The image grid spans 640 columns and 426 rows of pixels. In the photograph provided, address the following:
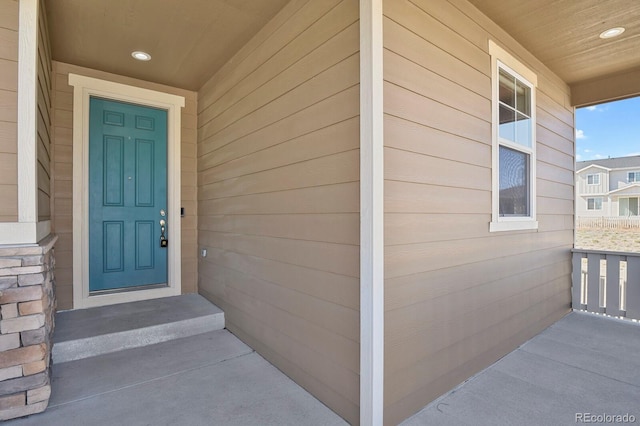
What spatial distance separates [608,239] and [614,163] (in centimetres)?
102

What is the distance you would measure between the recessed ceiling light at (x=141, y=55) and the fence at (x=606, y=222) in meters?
5.01

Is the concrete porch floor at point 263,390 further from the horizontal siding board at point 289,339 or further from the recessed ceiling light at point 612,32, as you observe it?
the recessed ceiling light at point 612,32

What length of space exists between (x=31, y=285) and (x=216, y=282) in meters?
1.70

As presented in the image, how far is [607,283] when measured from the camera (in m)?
3.54

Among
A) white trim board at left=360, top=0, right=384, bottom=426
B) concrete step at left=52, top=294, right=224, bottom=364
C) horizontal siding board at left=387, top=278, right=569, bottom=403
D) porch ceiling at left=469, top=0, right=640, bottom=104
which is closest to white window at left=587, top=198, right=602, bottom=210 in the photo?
porch ceiling at left=469, top=0, right=640, bottom=104

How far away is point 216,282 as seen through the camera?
339 centimetres

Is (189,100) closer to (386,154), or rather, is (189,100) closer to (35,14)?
(35,14)

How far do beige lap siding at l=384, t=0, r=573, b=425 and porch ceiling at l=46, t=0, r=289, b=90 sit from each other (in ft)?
3.70

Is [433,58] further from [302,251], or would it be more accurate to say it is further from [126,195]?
[126,195]

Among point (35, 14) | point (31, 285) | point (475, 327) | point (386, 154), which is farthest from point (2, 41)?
point (475, 327)

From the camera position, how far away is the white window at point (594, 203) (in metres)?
4.08

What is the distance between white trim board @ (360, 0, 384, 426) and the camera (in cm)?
163

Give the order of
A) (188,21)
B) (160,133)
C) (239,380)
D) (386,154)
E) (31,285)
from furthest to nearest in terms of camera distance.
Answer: (160,133)
(188,21)
(239,380)
(31,285)
(386,154)

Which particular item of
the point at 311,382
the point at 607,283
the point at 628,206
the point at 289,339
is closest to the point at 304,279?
the point at 289,339
